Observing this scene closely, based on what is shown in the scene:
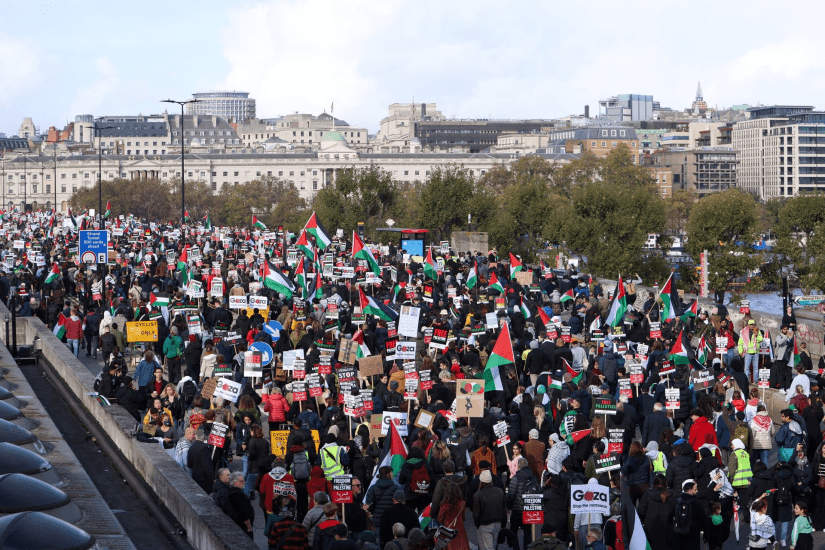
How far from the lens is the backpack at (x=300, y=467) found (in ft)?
46.2

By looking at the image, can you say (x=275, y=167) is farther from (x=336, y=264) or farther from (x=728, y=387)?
(x=728, y=387)

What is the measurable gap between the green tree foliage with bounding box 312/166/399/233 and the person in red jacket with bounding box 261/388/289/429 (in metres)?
52.1

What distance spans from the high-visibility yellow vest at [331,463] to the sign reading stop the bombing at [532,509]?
2.33 meters

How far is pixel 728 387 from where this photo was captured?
1775cm

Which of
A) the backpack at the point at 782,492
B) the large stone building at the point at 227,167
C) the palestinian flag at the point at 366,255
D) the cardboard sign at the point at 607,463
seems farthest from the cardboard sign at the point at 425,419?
the large stone building at the point at 227,167

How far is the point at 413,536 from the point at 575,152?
177 m

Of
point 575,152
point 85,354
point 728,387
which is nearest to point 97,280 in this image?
point 85,354

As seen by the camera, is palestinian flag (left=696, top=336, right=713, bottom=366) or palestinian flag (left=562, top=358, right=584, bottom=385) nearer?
palestinian flag (left=562, top=358, right=584, bottom=385)

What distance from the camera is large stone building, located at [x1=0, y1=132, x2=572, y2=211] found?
189875 millimetres

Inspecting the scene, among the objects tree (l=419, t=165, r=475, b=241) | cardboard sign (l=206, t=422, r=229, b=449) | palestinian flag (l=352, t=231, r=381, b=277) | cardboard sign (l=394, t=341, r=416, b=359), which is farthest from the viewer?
tree (l=419, t=165, r=475, b=241)

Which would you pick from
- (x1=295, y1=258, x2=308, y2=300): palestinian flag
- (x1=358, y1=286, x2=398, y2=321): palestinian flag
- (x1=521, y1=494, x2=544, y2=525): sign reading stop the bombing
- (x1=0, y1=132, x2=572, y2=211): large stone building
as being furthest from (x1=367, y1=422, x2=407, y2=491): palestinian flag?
(x1=0, y1=132, x2=572, y2=211): large stone building

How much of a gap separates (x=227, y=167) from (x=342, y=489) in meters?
181

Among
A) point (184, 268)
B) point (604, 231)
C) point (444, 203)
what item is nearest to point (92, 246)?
point (184, 268)

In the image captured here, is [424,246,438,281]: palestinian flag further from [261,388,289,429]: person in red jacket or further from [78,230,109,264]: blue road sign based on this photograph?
[261,388,289,429]: person in red jacket
